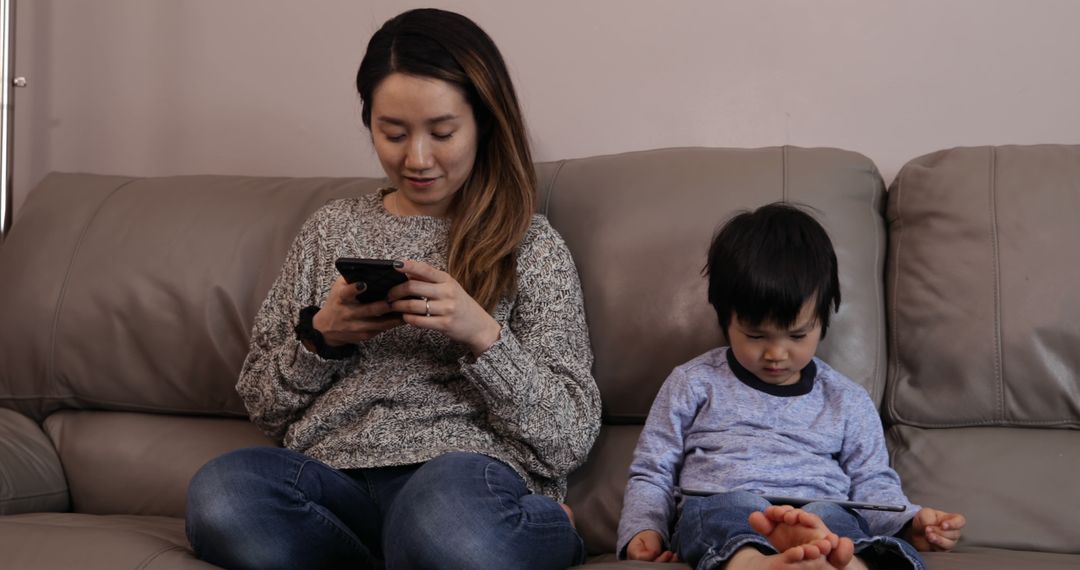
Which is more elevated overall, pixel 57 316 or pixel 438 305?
pixel 438 305

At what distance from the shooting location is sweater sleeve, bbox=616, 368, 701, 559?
4.71ft

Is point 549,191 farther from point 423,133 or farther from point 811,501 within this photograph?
point 811,501

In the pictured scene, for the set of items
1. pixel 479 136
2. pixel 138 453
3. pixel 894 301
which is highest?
pixel 479 136

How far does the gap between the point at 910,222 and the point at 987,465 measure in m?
0.38

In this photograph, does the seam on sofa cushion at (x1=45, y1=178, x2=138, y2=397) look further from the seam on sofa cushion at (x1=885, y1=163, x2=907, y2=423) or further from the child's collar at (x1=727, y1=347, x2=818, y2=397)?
the seam on sofa cushion at (x1=885, y1=163, x2=907, y2=423)

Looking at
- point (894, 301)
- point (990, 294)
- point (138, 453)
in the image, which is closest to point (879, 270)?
point (894, 301)

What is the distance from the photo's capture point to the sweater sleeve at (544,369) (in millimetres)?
1438

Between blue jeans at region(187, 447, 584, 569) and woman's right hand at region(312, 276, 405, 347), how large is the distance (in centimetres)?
17

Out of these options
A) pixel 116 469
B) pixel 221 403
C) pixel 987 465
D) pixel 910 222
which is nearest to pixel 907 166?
pixel 910 222

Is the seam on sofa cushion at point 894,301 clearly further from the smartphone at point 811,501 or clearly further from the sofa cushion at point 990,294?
the smartphone at point 811,501

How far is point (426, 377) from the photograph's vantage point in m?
1.54

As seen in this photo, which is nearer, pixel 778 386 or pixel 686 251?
pixel 778 386

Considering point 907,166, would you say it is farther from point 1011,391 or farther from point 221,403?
point 221,403

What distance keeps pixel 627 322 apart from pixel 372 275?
1.47ft
